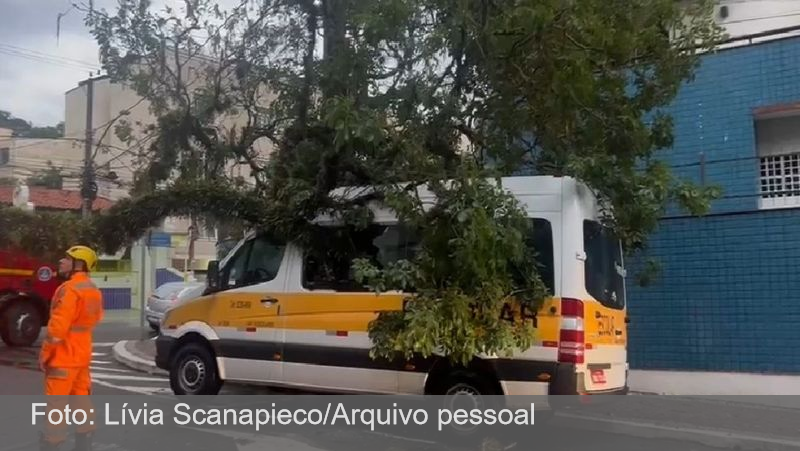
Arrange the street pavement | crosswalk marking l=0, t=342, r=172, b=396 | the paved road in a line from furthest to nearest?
crosswalk marking l=0, t=342, r=172, b=396
the paved road
the street pavement

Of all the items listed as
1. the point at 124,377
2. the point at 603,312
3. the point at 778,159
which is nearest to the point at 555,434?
the point at 603,312

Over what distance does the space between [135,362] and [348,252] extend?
20.0 feet

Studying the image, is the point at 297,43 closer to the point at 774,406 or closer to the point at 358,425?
the point at 358,425

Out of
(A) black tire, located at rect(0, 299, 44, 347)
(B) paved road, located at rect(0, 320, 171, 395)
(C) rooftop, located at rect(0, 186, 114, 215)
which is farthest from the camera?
(C) rooftop, located at rect(0, 186, 114, 215)

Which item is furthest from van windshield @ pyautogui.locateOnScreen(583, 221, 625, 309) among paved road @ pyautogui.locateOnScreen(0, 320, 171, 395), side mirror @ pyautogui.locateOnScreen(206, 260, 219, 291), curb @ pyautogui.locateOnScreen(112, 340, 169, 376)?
curb @ pyautogui.locateOnScreen(112, 340, 169, 376)

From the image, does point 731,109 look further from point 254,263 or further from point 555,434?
point 254,263

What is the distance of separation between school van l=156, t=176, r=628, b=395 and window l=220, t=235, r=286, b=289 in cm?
1

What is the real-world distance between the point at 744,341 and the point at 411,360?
504 cm

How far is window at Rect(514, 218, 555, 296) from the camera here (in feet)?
24.0

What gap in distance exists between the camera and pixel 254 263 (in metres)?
9.02

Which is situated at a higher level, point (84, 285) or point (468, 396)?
point (84, 285)

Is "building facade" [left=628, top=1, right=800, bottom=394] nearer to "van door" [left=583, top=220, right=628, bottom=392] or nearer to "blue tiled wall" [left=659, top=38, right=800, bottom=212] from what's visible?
"blue tiled wall" [left=659, top=38, right=800, bottom=212]

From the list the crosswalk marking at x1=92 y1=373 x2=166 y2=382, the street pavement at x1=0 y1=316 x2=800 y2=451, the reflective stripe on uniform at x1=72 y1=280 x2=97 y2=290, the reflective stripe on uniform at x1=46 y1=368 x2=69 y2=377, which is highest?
the reflective stripe on uniform at x1=72 y1=280 x2=97 y2=290

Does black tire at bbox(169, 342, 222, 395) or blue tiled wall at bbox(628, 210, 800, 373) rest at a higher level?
blue tiled wall at bbox(628, 210, 800, 373)
